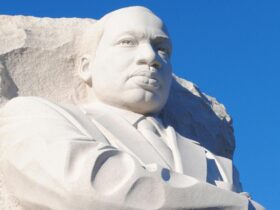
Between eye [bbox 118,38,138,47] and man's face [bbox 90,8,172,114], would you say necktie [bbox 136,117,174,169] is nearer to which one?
man's face [bbox 90,8,172,114]

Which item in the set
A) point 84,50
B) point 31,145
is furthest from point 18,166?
point 84,50

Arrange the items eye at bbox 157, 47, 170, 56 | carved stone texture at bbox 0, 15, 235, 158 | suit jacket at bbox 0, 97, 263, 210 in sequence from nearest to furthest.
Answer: suit jacket at bbox 0, 97, 263, 210
eye at bbox 157, 47, 170, 56
carved stone texture at bbox 0, 15, 235, 158

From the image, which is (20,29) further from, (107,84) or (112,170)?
(112,170)

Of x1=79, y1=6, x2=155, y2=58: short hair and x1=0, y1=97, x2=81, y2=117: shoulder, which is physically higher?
x1=79, y1=6, x2=155, y2=58: short hair

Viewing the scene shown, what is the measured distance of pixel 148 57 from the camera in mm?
5945

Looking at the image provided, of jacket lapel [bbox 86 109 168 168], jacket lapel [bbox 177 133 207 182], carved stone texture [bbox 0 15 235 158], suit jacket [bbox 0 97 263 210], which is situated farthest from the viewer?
carved stone texture [bbox 0 15 235 158]

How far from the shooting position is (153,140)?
18.9 feet

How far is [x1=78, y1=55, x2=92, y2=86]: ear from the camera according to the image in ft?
20.7

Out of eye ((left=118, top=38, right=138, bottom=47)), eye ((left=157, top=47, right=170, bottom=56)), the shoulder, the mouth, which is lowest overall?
the shoulder

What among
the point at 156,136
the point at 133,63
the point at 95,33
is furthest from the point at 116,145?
the point at 95,33

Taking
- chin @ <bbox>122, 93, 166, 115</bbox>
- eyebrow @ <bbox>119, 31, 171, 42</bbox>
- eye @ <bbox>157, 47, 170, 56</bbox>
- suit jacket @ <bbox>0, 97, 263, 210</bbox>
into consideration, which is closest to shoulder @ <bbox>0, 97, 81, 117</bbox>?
suit jacket @ <bbox>0, 97, 263, 210</bbox>

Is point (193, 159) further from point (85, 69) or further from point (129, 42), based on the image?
point (85, 69)

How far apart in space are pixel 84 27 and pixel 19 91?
0.74 meters

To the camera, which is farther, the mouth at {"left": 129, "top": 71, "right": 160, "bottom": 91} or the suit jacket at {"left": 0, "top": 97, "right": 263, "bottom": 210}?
the mouth at {"left": 129, "top": 71, "right": 160, "bottom": 91}
